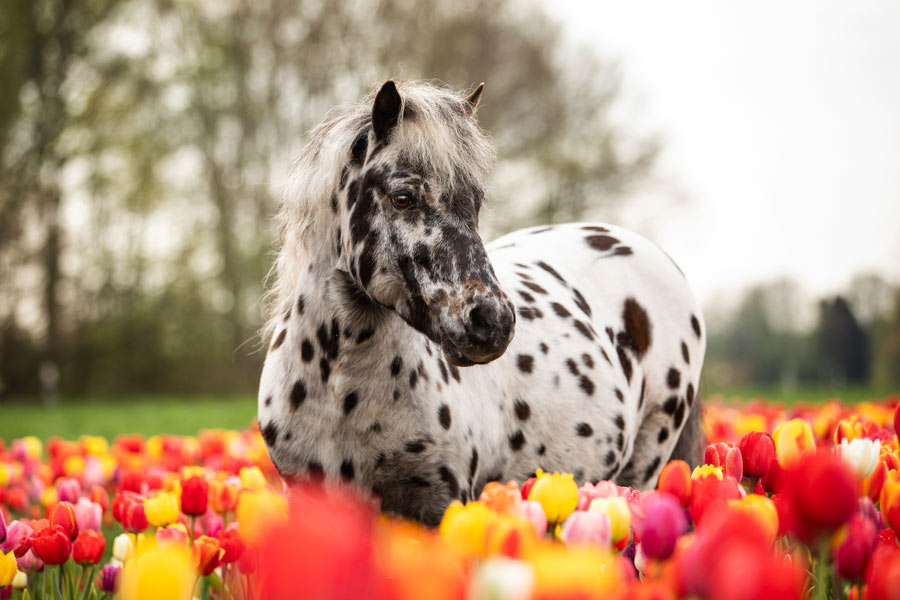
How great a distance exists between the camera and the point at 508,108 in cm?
2028

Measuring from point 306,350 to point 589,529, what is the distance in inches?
69.0

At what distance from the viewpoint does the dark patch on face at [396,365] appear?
116 inches

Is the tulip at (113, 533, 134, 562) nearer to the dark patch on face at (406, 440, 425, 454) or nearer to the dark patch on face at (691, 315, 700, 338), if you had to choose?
the dark patch on face at (406, 440, 425, 454)

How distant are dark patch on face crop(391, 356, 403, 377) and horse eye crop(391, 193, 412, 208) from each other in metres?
0.62

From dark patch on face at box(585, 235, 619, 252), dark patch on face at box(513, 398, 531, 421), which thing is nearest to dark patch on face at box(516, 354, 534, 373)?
dark patch on face at box(513, 398, 531, 421)

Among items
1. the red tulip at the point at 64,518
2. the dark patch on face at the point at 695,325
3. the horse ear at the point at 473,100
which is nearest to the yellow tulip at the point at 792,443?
the horse ear at the point at 473,100

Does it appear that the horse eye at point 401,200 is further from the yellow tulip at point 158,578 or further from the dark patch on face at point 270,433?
the yellow tulip at point 158,578

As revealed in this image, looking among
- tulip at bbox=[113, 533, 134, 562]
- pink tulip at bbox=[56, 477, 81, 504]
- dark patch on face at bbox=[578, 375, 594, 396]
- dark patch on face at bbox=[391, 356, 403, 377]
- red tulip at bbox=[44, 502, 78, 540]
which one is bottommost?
pink tulip at bbox=[56, 477, 81, 504]

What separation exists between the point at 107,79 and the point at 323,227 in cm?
1747

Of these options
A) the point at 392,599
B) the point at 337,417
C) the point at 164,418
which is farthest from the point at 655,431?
the point at 164,418

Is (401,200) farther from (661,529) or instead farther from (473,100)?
(661,529)

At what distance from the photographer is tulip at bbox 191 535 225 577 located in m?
2.12

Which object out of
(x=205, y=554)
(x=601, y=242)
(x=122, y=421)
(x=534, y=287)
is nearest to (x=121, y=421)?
(x=122, y=421)

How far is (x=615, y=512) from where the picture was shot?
5.31ft
